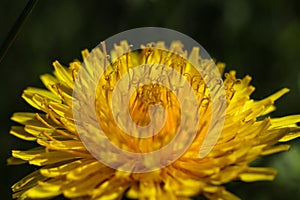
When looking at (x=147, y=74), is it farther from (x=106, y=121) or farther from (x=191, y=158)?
(x=191, y=158)

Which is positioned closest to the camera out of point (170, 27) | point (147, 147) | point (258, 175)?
point (258, 175)

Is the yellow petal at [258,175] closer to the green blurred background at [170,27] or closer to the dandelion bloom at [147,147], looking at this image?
the dandelion bloom at [147,147]

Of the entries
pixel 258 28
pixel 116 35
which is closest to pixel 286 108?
pixel 258 28

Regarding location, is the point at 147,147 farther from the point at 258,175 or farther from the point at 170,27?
the point at 170,27

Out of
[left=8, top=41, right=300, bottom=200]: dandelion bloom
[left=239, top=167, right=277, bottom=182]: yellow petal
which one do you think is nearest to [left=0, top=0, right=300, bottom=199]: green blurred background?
[left=8, top=41, right=300, bottom=200]: dandelion bloom

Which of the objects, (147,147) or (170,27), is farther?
(170,27)

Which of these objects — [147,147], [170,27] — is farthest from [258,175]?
[170,27]
